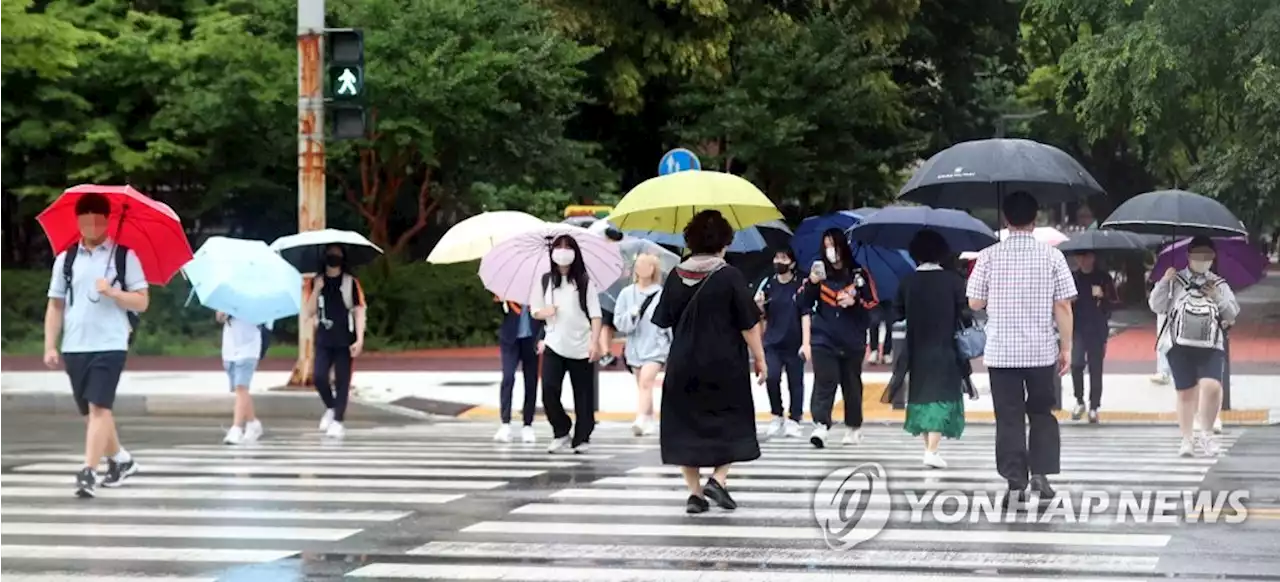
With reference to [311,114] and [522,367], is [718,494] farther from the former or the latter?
[311,114]

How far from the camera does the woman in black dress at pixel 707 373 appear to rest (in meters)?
9.85

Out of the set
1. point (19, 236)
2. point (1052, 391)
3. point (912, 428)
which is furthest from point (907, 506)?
point (19, 236)

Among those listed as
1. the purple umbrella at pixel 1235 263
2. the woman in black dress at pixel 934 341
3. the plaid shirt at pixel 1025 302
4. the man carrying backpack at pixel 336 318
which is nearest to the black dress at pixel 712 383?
the plaid shirt at pixel 1025 302

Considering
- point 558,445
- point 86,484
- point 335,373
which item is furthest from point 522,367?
point 86,484

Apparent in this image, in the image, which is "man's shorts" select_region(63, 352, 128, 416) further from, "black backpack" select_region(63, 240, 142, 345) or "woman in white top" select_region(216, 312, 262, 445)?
"woman in white top" select_region(216, 312, 262, 445)

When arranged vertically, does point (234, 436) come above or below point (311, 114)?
below

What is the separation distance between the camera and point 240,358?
15.4m

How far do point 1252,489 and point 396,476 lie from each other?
5.89m

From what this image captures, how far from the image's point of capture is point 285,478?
12250mm

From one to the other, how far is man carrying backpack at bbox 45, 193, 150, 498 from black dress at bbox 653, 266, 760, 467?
141 inches

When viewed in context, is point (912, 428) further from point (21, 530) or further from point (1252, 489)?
point (21, 530)

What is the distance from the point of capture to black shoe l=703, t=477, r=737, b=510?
10.1 meters

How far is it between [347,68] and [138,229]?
7.55 meters

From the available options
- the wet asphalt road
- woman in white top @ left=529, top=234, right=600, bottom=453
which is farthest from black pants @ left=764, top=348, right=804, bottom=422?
woman in white top @ left=529, top=234, right=600, bottom=453
